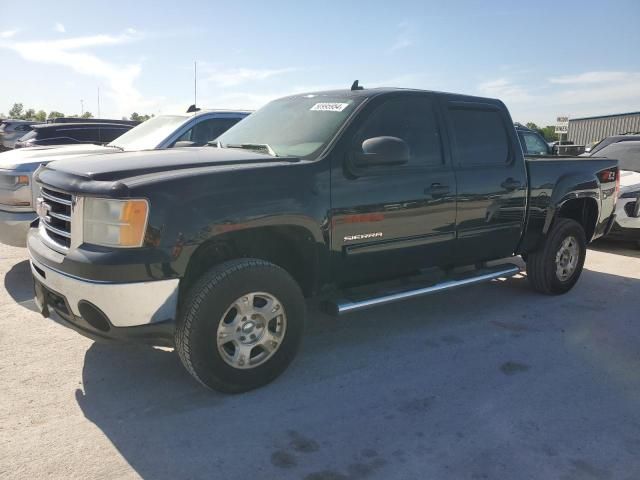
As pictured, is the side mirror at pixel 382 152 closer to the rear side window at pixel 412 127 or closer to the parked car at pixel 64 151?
the rear side window at pixel 412 127

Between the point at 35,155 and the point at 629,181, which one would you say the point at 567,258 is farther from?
the point at 35,155

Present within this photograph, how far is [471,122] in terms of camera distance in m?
4.76

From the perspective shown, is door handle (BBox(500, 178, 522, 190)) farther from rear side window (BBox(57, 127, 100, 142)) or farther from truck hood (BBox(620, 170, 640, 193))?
rear side window (BBox(57, 127, 100, 142))

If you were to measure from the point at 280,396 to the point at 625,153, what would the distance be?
27.6 ft

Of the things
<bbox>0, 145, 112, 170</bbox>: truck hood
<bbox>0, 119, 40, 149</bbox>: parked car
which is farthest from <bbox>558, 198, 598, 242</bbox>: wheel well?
<bbox>0, 119, 40, 149</bbox>: parked car

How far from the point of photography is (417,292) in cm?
420

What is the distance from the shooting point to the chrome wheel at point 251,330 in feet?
10.8

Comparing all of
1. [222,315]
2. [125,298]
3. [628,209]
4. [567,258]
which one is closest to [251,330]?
[222,315]

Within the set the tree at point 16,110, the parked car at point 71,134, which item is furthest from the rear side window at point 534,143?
the tree at point 16,110

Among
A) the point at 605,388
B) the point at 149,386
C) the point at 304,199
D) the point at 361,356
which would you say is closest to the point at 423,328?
the point at 361,356

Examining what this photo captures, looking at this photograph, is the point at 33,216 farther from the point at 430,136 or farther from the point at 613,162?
the point at 613,162

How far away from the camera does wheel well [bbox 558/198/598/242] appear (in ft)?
18.8

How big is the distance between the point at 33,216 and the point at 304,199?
11.0ft

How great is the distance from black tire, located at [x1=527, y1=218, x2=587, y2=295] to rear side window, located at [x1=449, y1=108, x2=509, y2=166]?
3.54 ft
